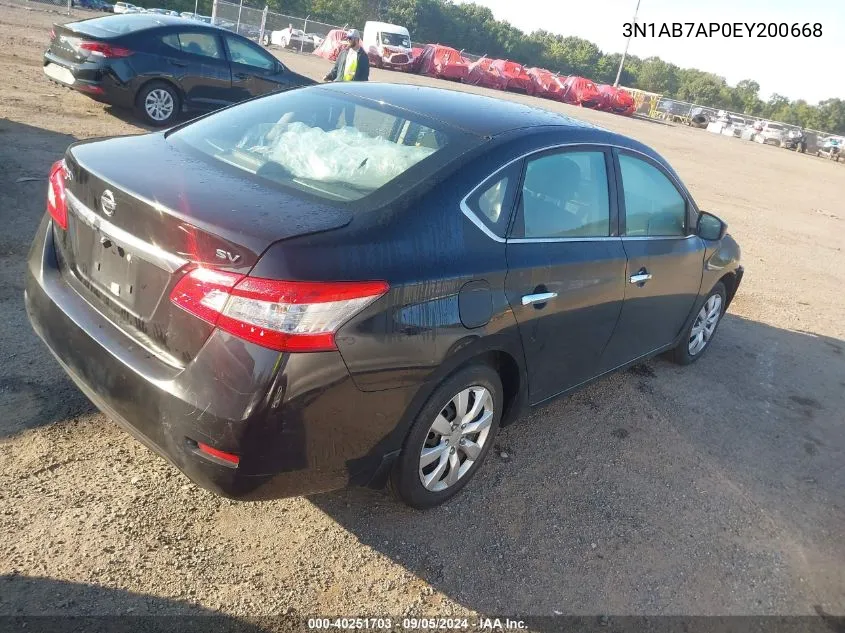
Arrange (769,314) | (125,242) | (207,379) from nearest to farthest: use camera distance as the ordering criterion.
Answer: (207,379) → (125,242) → (769,314)

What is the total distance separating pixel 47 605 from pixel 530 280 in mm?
2182

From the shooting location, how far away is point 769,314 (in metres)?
7.07

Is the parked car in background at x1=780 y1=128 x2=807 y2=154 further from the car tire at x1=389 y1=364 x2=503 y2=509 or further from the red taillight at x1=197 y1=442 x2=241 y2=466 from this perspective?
the red taillight at x1=197 y1=442 x2=241 y2=466

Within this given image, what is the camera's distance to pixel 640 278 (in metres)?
3.84

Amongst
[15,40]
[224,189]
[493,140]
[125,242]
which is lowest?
[15,40]

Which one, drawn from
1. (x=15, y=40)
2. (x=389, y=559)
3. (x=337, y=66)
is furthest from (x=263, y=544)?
(x=15, y=40)

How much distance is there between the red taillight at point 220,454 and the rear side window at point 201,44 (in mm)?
8636

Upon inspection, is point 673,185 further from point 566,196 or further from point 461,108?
point 461,108

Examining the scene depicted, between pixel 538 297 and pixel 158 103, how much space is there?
806 cm

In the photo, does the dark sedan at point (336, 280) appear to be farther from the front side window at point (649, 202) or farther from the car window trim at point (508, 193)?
the front side window at point (649, 202)

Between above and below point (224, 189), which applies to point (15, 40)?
below

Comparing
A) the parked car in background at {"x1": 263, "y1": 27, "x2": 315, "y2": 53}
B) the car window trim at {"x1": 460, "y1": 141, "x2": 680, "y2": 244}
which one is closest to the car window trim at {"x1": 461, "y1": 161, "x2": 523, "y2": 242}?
the car window trim at {"x1": 460, "y1": 141, "x2": 680, "y2": 244}

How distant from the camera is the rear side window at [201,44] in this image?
941cm

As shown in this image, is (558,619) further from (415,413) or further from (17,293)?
(17,293)
